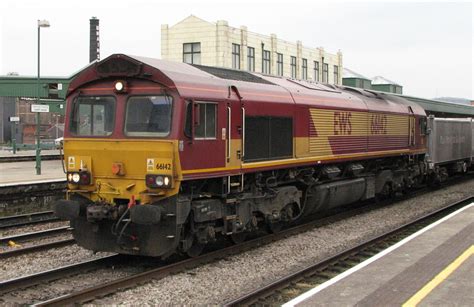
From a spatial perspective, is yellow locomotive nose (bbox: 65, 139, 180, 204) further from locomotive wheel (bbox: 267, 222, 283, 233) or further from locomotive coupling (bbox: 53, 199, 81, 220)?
locomotive wheel (bbox: 267, 222, 283, 233)

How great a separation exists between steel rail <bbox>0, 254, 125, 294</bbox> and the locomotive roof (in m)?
2.94

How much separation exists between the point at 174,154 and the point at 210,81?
5.46ft

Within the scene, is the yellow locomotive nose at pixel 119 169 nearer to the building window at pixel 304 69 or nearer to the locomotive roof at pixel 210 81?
the locomotive roof at pixel 210 81

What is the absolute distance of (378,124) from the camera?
15555mm

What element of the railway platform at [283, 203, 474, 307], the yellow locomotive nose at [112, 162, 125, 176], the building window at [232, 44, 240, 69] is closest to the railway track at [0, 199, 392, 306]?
the yellow locomotive nose at [112, 162, 125, 176]

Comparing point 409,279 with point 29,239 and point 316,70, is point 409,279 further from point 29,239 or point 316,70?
point 316,70

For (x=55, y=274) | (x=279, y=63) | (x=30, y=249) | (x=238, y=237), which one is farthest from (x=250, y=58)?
(x=55, y=274)

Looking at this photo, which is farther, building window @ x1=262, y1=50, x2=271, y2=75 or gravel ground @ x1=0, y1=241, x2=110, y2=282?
building window @ x1=262, y1=50, x2=271, y2=75

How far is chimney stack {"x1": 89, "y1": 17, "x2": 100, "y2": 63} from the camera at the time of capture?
2402 inches

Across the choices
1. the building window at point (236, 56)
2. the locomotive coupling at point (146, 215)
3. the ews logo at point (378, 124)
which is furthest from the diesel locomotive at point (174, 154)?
the building window at point (236, 56)

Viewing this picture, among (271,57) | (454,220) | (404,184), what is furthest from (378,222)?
(271,57)

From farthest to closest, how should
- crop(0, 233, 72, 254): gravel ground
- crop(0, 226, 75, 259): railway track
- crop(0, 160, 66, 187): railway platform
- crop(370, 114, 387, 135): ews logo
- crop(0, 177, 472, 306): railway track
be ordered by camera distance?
crop(0, 160, 66, 187): railway platform, crop(370, 114, 387, 135): ews logo, crop(0, 233, 72, 254): gravel ground, crop(0, 226, 75, 259): railway track, crop(0, 177, 472, 306): railway track

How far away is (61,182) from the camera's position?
18.0 meters

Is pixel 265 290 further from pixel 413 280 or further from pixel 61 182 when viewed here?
pixel 61 182
